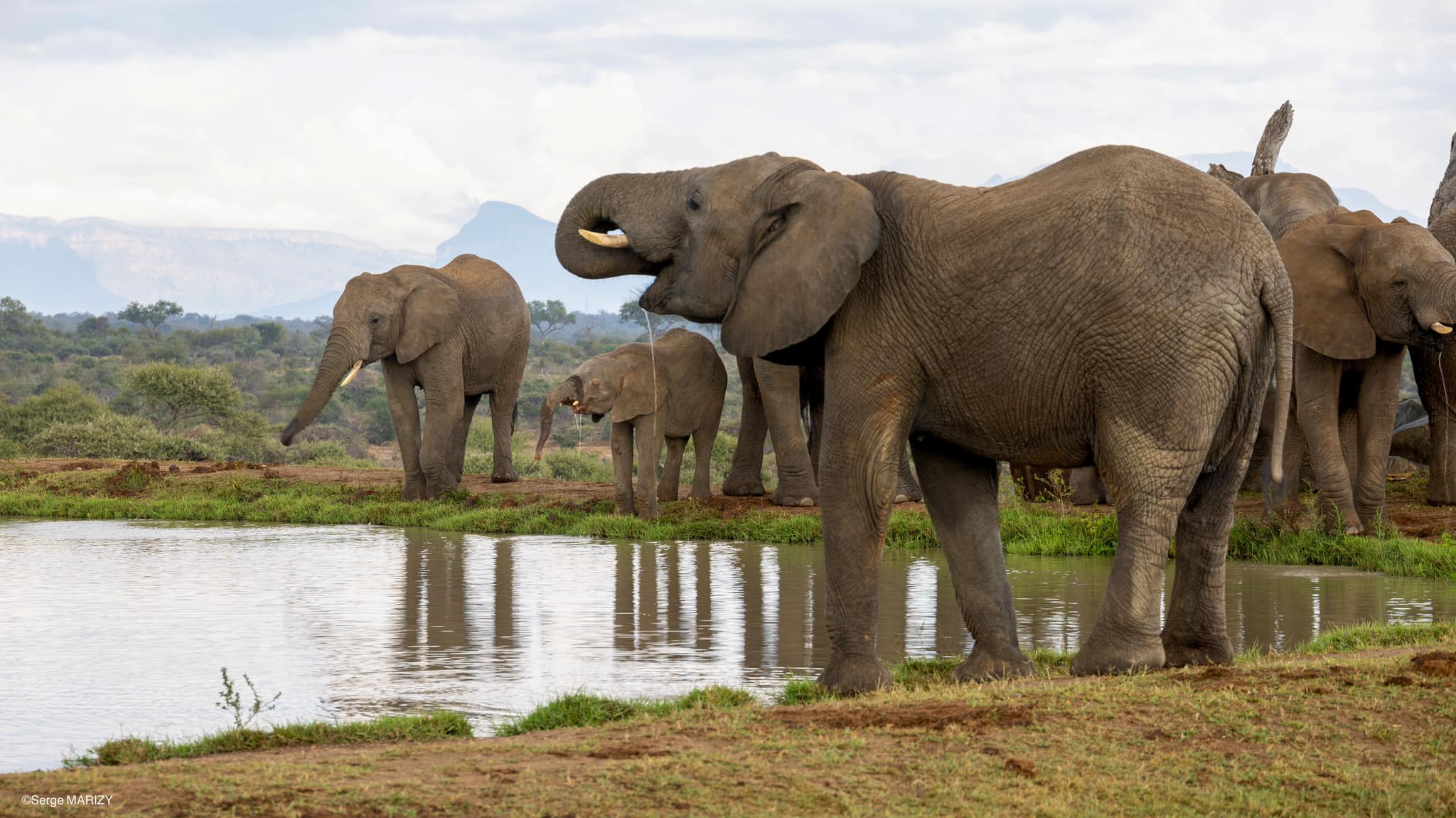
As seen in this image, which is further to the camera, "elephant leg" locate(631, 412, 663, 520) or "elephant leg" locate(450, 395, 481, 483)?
"elephant leg" locate(450, 395, 481, 483)

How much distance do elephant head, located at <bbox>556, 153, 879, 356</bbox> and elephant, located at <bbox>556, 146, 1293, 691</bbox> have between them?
0.01 m

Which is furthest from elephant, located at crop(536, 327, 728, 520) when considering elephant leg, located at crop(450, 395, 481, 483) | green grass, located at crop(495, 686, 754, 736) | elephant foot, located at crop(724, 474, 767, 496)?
green grass, located at crop(495, 686, 754, 736)

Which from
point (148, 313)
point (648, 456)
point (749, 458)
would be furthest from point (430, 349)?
point (148, 313)

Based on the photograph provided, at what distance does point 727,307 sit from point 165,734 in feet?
9.99

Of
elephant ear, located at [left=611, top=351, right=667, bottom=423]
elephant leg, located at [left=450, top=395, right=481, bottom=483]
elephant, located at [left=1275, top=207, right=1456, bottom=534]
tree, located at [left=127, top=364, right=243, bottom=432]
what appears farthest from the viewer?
tree, located at [left=127, top=364, right=243, bottom=432]

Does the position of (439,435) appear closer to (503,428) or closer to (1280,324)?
Result: (503,428)

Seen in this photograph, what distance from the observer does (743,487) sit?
16734mm

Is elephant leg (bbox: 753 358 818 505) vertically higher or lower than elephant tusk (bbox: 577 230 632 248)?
lower

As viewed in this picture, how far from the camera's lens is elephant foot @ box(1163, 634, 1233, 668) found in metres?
7.47

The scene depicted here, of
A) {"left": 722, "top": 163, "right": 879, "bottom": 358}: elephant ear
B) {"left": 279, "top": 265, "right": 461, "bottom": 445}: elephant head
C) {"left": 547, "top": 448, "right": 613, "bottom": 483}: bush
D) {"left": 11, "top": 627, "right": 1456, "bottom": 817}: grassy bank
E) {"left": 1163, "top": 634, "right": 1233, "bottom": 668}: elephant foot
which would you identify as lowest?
{"left": 11, "top": 627, "right": 1456, "bottom": 817}: grassy bank

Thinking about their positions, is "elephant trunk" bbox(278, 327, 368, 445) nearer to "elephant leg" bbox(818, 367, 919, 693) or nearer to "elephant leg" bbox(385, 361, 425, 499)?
"elephant leg" bbox(385, 361, 425, 499)

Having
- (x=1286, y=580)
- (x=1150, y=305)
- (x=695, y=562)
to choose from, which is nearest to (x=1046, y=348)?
(x=1150, y=305)

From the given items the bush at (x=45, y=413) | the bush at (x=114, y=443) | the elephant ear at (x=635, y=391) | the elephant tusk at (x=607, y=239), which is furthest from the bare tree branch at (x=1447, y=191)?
the bush at (x=45, y=413)

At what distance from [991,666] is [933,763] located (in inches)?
90.1
